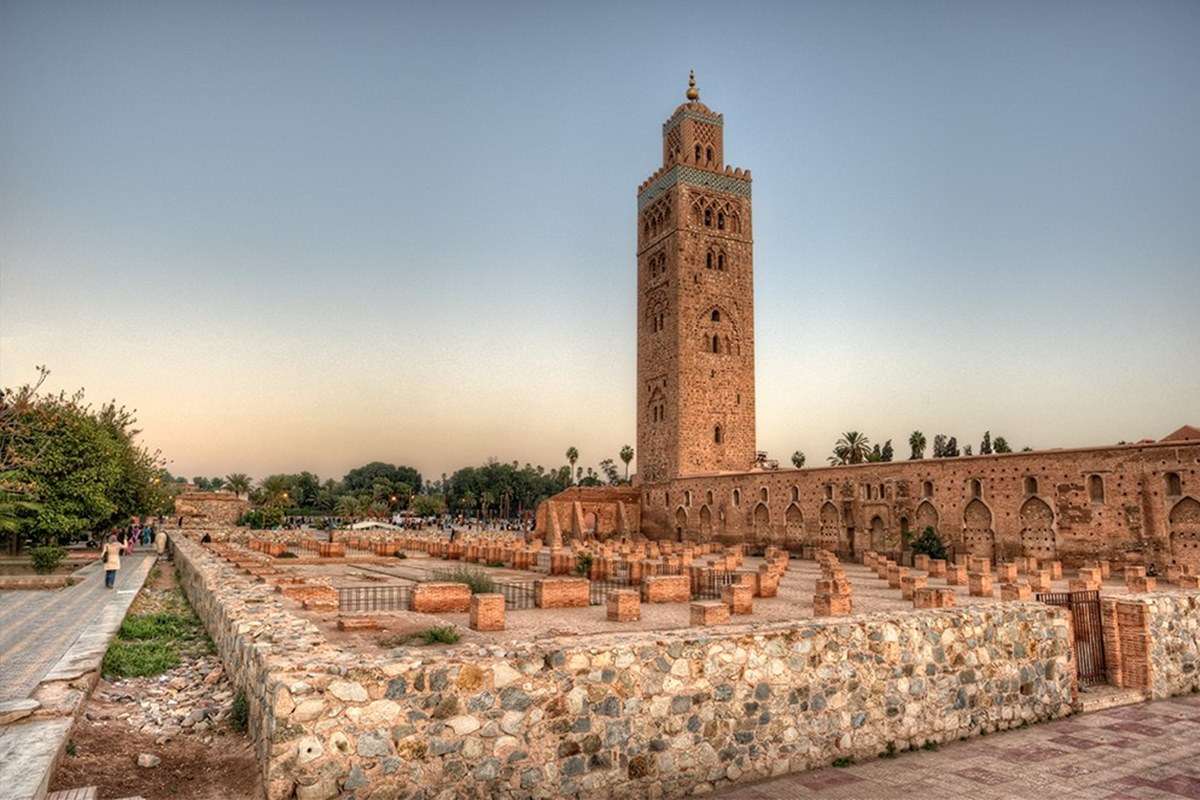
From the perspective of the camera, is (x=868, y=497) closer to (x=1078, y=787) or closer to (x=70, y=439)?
(x=1078, y=787)

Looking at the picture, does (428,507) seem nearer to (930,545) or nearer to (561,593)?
(930,545)

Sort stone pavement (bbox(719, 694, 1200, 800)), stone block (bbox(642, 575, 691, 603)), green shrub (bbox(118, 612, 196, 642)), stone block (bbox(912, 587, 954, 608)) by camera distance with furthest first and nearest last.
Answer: stone block (bbox(642, 575, 691, 603))
stone block (bbox(912, 587, 954, 608))
green shrub (bbox(118, 612, 196, 642))
stone pavement (bbox(719, 694, 1200, 800))

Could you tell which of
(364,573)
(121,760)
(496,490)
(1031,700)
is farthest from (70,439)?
(496,490)

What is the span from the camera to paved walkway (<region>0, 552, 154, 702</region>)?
7.61 meters

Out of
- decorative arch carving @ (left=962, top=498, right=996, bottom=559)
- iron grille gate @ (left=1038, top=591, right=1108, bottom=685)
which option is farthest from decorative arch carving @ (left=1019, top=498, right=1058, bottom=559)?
iron grille gate @ (left=1038, top=591, right=1108, bottom=685)

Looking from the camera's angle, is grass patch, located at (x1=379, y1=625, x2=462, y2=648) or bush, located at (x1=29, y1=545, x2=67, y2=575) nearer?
grass patch, located at (x1=379, y1=625, x2=462, y2=648)

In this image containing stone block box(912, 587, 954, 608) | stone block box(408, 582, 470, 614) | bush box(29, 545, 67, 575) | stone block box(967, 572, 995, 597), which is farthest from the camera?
bush box(29, 545, 67, 575)

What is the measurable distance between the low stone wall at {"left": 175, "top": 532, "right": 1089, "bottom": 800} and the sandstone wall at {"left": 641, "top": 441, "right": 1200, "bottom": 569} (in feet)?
56.4

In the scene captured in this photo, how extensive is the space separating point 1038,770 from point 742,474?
30878 millimetres

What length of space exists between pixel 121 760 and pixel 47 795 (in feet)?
3.21

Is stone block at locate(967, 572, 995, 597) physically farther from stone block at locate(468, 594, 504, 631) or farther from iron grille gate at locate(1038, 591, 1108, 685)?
stone block at locate(468, 594, 504, 631)

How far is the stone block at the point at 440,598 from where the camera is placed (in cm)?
1188

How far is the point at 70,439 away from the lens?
21.3m

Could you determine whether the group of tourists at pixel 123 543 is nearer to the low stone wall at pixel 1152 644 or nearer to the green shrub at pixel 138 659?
the green shrub at pixel 138 659
